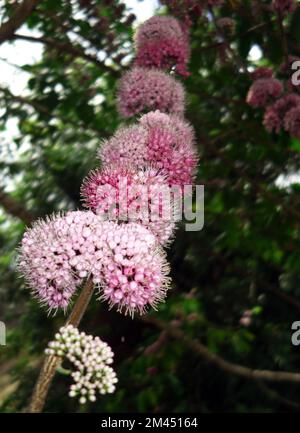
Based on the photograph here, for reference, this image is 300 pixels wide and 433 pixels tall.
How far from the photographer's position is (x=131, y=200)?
162 centimetres

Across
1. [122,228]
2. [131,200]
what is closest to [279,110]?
[131,200]

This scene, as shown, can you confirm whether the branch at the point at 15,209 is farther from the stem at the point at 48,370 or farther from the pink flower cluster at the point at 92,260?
the stem at the point at 48,370

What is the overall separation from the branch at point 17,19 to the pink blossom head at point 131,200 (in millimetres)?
1306

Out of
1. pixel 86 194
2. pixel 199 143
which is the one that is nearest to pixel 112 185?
pixel 86 194

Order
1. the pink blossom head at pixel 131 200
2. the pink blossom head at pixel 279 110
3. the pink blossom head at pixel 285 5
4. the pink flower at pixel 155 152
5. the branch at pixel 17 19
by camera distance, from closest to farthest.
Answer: the pink blossom head at pixel 131 200 < the pink flower at pixel 155 152 < the branch at pixel 17 19 < the pink blossom head at pixel 285 5 < the pink blossom head at pixel 279 110

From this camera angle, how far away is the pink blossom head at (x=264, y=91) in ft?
9.61

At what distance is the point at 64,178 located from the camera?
15.4 ft

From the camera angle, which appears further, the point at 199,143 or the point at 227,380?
the point at 227,380

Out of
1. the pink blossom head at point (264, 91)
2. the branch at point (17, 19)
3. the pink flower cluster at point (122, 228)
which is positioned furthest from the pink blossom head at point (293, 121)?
the branch at point (17, 19)

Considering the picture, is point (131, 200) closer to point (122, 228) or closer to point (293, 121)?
point (122, 228)

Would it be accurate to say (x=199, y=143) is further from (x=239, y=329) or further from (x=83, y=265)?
(x=83, y=265)

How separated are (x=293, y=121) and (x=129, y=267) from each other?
169 cm

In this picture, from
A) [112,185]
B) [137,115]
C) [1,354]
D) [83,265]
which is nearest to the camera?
[83,265]

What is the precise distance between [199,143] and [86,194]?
1.78 meters
